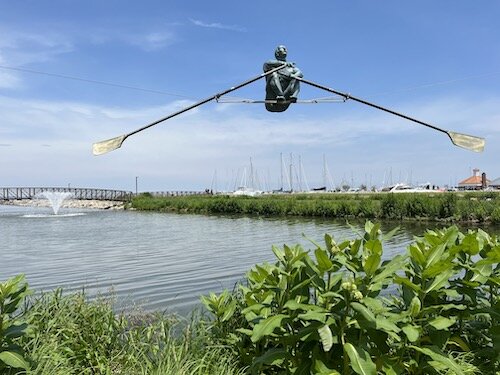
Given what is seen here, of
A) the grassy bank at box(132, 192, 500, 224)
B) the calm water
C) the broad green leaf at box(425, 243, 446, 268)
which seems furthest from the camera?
the grassy bank at box(132, 192, 500, 224)

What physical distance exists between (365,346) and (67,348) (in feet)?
9.28

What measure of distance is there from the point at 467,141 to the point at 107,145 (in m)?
2.94

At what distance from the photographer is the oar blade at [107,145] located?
3.61 meters

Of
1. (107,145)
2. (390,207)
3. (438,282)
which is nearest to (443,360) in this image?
(438,282)

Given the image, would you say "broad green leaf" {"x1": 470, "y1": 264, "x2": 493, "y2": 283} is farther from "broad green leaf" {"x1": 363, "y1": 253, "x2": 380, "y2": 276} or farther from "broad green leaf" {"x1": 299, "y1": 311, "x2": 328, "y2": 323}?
"broad green leaf" {"x1": 299, "y1": 311, "x2": 328, "y2": 323}

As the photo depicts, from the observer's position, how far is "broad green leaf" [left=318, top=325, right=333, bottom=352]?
9.49ft

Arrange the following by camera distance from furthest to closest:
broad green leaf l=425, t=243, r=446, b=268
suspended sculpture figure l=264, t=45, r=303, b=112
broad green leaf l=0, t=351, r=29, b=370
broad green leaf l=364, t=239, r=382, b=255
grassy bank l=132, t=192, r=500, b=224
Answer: grassy bank l=132, t=192, r=500, b=224
suspended sculpture figure l=264, t=45, r=303, b=112
broad green leaf l=425, t=243, r=446, b=268
broad green leaf l=364, t=239, r=382, b=255
broad green leaf l=0, t=351, r=29, b=370

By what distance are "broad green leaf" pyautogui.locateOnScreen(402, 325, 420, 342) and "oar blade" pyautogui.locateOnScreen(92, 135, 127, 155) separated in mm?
2474

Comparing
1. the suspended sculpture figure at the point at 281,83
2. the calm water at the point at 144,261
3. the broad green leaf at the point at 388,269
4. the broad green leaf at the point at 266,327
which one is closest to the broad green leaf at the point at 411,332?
the broad green leaf at the point at 388,269

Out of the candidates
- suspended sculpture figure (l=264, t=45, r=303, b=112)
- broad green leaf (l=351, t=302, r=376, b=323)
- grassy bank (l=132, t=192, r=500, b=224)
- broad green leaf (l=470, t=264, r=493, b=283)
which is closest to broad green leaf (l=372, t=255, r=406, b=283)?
broad green leaf (l=351, t=302, r=376, b=323)

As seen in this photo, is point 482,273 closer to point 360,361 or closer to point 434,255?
point 434,255

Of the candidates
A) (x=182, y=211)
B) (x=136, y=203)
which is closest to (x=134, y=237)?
(x=182, y=211)

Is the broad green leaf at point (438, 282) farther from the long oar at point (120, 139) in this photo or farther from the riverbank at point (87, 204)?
the riverbank at point (87, 204)

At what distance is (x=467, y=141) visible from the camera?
155 inches
